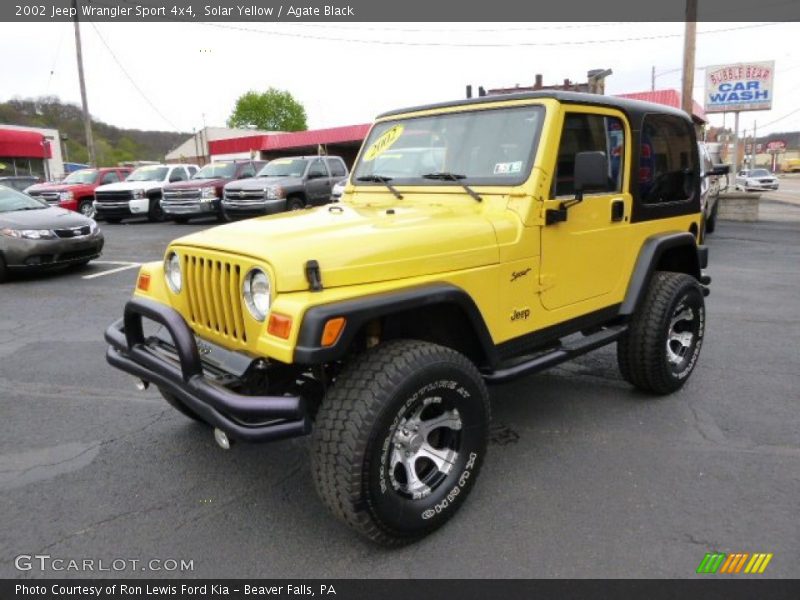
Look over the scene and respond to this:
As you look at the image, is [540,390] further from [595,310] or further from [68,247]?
[68,247]

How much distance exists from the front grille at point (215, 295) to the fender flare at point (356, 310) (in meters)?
0.46

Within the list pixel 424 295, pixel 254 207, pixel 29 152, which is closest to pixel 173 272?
pixel 424 295

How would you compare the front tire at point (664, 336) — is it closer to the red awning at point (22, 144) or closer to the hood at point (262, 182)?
the hood at point (262, 182)

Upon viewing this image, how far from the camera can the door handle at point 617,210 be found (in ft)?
12.2

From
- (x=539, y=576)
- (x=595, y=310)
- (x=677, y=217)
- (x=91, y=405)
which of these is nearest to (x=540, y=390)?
(x=595, y=310)

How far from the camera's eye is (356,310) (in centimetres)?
241

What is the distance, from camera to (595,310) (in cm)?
378

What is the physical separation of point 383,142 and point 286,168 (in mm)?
11068

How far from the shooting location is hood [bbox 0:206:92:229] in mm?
8695

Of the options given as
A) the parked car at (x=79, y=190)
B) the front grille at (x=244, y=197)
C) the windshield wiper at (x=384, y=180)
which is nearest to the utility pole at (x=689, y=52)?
the front grille at (x=244, y=197)

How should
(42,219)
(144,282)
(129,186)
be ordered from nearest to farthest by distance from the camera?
(144,282) → (42,219) → (129,186)

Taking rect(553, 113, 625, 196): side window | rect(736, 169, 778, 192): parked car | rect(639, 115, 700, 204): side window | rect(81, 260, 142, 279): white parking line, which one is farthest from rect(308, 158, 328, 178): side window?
rect(736, 169, 778, 192): parked car

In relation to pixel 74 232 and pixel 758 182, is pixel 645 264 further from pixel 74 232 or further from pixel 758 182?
pixel 758 182

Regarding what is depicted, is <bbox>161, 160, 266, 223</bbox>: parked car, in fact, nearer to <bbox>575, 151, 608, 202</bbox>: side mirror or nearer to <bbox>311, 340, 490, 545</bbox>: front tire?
<bbox>575, 151, 608, 202</bbox>: side mirror
